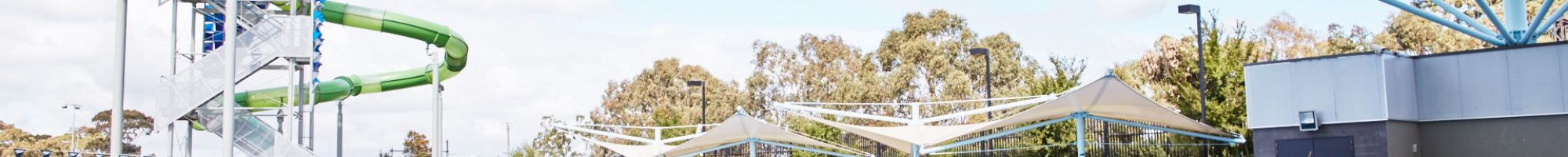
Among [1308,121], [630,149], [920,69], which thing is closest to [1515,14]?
[1308,121]

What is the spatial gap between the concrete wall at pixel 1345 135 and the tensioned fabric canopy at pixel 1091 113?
1561mm

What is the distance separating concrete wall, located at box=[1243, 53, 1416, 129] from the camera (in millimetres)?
23734

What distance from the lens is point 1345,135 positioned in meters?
24.1

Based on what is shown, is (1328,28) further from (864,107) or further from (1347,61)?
(1347,61)

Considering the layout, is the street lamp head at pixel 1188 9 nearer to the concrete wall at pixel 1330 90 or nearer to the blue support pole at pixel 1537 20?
the concrete wall at pixel 1330 90

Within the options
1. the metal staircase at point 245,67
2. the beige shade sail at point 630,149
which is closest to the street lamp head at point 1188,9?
the metal staircase at point 245,67

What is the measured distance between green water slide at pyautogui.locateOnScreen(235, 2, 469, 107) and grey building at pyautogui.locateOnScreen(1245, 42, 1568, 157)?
53.1 feet

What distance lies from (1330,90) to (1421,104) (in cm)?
123

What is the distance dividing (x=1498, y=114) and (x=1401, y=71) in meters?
1.33

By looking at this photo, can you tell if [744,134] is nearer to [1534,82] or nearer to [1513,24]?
[1513,24]

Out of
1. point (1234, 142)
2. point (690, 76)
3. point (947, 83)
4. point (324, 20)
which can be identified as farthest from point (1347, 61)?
point (690, 76)

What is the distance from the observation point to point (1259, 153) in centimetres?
2523

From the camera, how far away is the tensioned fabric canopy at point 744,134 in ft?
116

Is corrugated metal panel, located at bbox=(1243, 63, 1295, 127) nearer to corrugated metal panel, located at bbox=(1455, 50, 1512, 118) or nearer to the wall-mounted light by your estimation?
the wall-mounted light
